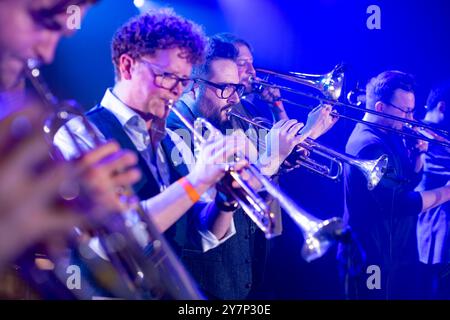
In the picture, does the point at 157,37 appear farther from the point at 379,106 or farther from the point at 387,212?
the point at 379,106

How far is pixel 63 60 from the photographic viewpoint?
354 cm

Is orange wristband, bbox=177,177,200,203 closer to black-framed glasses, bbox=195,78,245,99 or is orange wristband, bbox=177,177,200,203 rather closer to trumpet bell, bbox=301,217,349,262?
trumpet bell, bbox=301,217,349,262

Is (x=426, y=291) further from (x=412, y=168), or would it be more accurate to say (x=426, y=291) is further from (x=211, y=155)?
(x=211, y=155)

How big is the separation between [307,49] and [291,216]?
2.88 metres

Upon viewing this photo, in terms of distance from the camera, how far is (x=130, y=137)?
8.42 feet

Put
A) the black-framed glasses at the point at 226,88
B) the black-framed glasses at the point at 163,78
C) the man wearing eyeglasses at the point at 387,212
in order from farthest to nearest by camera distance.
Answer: the man wearing eyeglasses at the point at 387,212, the black-framed glasses at the point at 226,88, the black-framed glasses at the point at 163,78

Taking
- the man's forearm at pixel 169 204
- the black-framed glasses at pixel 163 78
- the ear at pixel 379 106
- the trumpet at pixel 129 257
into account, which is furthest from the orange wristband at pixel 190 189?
the ear at pixel 379 106

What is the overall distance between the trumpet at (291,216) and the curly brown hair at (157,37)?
0.41 metres

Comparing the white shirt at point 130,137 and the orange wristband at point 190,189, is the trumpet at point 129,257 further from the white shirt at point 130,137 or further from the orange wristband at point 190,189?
the orange wristband at point 190,189

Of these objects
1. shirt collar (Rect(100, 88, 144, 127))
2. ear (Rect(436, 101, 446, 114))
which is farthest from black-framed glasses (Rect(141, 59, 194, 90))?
ear (Rect(436, 101, 446, 114))

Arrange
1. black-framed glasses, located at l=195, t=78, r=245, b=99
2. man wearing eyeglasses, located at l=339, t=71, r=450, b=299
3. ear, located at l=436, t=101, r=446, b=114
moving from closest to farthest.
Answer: black-framed glasses, located at l=195, t=78, r=245, b=99, man wearing eyeglasses, located at l=339, t=71, r=450, b=299, ear, located at l=436, t=101, r=446, b=114

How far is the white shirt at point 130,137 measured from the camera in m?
2.17

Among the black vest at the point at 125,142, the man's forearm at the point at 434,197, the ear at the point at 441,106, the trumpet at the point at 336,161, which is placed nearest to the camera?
the black vest at the point at 125,142

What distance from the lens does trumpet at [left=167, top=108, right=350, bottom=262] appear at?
2.18m
